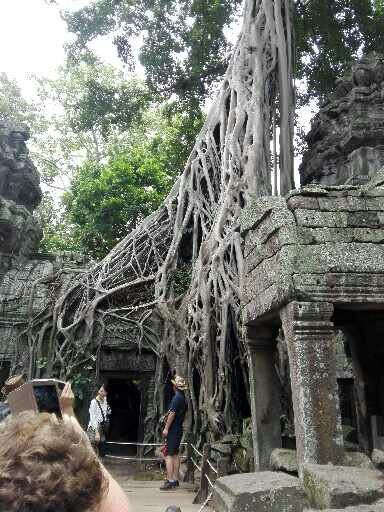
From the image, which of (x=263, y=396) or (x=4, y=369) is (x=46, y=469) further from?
(x=4, y=369)

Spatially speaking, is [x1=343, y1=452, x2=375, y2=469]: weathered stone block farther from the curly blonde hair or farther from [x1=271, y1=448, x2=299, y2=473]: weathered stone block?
the curly blonde hair

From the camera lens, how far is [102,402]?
6.51 m

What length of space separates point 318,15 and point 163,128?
7273mm

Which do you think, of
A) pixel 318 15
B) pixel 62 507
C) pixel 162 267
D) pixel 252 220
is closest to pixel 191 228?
pixel 162 267

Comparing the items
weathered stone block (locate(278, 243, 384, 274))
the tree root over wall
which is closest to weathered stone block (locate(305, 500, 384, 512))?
weathered stone block (locate(278, 243, 384, 274))

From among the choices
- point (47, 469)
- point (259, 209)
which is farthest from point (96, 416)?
point (47, 469)

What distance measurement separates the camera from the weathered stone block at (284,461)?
341cm

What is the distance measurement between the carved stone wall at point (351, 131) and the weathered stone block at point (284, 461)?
6064 millimetres

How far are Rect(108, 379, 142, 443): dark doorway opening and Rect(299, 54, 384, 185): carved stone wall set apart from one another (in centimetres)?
700

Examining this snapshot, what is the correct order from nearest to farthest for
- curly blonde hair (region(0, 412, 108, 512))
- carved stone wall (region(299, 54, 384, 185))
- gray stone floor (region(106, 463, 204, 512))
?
curly blonde hair (region(0, 412, 108, 512)) → gray stone floor (region(106, 463, 204, 512)) → carved stone wall (region(299, 54, 384, 185))

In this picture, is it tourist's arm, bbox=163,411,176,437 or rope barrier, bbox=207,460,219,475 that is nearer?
rope barrier, bbox=207,460,219,475

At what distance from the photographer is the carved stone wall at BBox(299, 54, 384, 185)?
29.7 feet

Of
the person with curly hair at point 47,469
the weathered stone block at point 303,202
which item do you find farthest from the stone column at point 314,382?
the person with curly hair at point 47,469

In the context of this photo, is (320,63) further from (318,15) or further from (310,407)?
(310,407)
